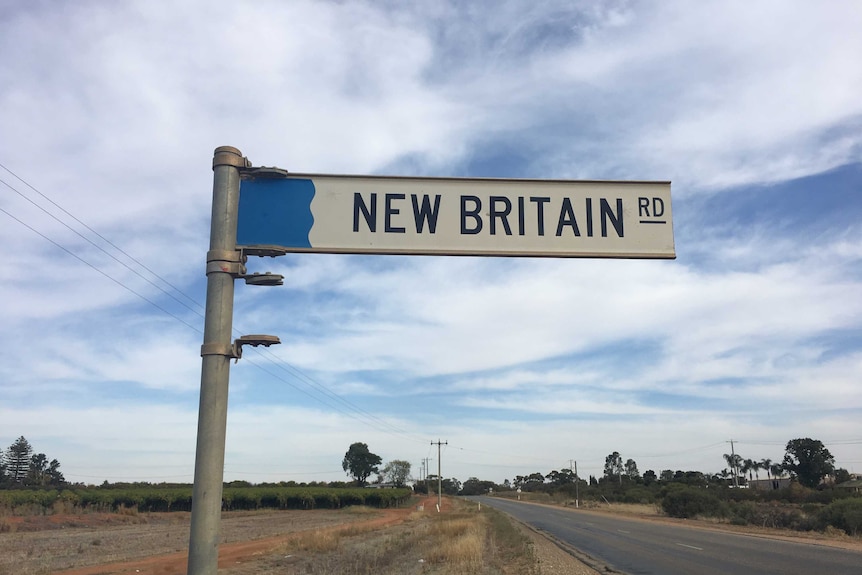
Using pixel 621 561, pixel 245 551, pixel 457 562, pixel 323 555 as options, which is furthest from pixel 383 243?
pixel 245 551

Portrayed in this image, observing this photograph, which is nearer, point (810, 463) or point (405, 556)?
point (405, 556)

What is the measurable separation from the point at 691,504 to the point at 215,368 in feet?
173

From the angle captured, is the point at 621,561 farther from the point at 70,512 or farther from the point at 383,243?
the point at 70,512

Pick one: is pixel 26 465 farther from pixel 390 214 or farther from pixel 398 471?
pixel 390 214

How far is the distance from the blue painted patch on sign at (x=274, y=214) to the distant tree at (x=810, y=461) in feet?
295

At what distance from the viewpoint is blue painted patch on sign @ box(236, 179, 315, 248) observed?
11.4 feet

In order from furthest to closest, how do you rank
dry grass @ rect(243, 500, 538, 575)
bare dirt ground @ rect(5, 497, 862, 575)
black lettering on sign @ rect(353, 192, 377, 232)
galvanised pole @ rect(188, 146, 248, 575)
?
bare dirt ground @ rect(5, 497, 862, 575), dry grass @ rect(243, 500, 538, 575), black lettering on sign @ rect(353, 192, 377, 232), galvanised pole @ rect(188, 146, 248, 575)

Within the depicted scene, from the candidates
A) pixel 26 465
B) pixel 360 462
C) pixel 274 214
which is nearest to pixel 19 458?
pixel 26 465

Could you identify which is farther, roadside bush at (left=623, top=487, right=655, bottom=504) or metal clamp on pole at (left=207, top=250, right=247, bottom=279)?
roadside bush at (left=623, top=487, right=655, bottom=504)

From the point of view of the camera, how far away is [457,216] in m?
3.59

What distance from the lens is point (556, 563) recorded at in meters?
18.1

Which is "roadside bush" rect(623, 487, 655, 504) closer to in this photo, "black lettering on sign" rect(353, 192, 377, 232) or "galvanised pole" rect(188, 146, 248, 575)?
"black lettering on sign" rect(353, 192, 377, 232)

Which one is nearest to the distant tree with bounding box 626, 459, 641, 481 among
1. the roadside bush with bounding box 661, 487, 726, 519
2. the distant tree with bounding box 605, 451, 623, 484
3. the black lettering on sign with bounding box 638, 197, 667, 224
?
the distant tree with bounding box 605, 451, 623, 484

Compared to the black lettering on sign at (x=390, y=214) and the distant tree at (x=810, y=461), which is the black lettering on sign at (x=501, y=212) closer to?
the black lettering on sign at (x=390, y=214)
